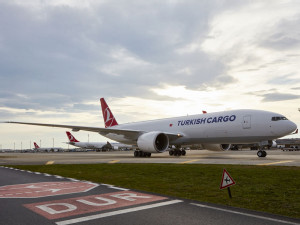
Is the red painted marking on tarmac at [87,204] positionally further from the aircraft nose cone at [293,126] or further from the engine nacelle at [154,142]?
the engine nacelle at [154,142]

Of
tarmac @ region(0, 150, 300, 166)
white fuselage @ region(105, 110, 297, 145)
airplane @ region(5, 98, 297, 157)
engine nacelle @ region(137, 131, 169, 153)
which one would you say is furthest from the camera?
engine nacelle @ region(137, 131, 169, 153)

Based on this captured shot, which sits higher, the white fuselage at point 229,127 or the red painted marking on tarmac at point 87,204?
the white fuselage at point 229,127

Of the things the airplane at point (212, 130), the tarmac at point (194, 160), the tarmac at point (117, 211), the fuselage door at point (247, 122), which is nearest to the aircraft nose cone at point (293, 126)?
the airplane at point (212, 130)

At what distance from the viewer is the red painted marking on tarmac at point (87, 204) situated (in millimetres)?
5211

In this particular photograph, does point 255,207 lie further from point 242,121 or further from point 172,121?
point 172,121

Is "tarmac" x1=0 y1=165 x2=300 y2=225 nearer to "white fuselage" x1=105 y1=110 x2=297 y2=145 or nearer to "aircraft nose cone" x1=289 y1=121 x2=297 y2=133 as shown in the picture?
"white fuselage" x1=105 y1=110 x2=297 y2=145

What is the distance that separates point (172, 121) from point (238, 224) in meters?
24.6

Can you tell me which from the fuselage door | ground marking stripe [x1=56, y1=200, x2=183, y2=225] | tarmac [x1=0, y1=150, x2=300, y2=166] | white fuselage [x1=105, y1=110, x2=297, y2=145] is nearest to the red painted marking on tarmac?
ground marking stripe [x1=56, y1=200, x2=183, y2=225]

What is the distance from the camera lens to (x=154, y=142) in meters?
24.4

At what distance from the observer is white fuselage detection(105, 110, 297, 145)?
20.5 meters

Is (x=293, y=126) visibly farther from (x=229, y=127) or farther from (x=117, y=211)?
(x=117, y=211)

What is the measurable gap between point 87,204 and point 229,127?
1868 centimetres

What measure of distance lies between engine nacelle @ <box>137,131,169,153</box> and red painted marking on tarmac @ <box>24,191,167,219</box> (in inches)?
688

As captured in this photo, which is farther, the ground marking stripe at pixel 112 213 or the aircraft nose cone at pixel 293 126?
the aircraft nose cone at pixel 293 126
